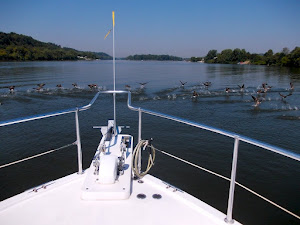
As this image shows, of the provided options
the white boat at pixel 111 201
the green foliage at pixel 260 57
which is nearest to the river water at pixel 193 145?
the white boat at pixel 111 201

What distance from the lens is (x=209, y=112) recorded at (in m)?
17.8

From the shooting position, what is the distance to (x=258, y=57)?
12588 cm

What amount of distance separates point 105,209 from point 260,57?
140426mm

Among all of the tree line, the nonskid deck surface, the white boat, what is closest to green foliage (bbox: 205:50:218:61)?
the tree line

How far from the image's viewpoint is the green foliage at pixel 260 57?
8912 centimetres

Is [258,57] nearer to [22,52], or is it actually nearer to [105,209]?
[22,52]

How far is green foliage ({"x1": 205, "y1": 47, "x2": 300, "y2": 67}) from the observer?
89125mm

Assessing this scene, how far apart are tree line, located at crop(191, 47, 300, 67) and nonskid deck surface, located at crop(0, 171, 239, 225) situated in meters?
99.0

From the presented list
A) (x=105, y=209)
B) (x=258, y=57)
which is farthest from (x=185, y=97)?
(x=258, y=57)

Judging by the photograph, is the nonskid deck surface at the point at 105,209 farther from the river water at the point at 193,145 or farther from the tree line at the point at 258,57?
the tree line at the point at 258,57

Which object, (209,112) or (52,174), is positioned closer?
(52,174)

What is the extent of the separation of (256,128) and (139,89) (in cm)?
1548

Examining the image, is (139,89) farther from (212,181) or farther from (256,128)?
(212,181)

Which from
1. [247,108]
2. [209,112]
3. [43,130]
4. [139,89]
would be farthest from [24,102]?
[247,108]
